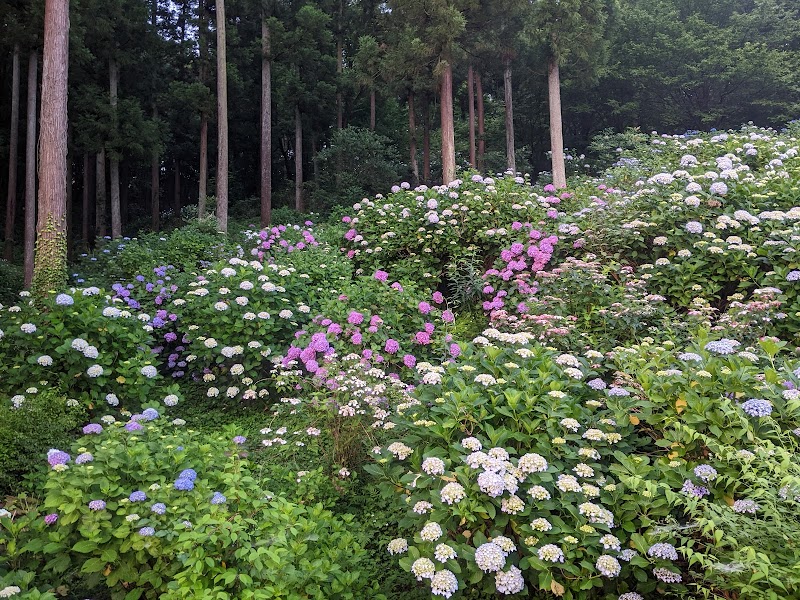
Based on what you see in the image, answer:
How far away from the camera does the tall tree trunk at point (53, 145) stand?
5.90 metres

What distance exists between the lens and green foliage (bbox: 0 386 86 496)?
11.2 ft

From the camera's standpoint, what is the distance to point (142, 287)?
622 cm

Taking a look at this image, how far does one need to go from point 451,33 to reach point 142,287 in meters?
9.62

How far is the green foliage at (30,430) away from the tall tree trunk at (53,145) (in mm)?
2369

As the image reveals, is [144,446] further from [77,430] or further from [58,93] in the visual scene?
[58,93]

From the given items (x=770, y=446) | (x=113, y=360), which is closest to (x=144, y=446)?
(x=113, y=360)

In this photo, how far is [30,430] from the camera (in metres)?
3.62

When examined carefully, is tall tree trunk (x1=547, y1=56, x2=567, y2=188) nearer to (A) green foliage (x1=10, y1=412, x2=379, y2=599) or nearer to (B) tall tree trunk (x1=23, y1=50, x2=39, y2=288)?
(B) tall tree trunk (x1=23, y1=50, x2=39, y2=288)

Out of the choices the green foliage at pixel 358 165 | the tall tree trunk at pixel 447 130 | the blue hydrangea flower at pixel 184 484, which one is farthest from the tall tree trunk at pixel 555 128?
the blue hydrangea flower at pixel 184 484

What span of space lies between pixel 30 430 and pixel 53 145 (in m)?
4.32

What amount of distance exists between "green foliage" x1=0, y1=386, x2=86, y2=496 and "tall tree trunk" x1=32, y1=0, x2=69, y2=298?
237 centimetres

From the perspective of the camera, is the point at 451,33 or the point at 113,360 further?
the point at 451,33

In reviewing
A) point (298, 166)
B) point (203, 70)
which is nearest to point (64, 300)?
point (298, 166)

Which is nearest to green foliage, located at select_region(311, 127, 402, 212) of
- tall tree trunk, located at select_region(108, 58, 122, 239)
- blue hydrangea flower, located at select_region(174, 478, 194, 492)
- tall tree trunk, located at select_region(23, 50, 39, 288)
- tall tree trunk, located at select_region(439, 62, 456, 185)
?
tall tree trunk, located at select_region(439, 62, 456, 185)
